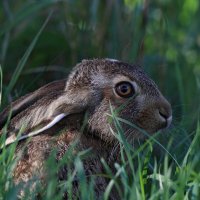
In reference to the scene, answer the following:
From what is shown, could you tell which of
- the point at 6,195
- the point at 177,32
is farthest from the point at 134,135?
A: the point at 177,32

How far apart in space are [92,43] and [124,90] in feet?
6.69

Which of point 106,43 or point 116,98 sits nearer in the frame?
point 116,98

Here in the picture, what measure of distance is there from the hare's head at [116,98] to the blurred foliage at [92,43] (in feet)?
3.08

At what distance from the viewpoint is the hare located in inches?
177

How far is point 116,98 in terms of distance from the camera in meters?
4.68

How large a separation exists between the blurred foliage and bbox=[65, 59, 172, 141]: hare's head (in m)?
0.94

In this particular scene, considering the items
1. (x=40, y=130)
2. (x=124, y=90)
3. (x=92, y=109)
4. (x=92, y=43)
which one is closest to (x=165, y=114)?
(x=124, y=90)

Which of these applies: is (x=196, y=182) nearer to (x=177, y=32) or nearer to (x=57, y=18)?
(x=57, y=18)

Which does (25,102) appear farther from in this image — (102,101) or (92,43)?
(92,43)

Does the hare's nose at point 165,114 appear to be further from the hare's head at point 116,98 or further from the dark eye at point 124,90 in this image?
the dark eye at point 124,90

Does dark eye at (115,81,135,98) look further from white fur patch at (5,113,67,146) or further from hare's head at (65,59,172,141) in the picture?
white fur patch at (5,113,67,146)

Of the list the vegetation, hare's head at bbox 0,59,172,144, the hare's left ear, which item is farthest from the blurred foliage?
the hare's left ear

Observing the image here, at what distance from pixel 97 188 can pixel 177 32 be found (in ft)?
12.2

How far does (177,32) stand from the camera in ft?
25.4
